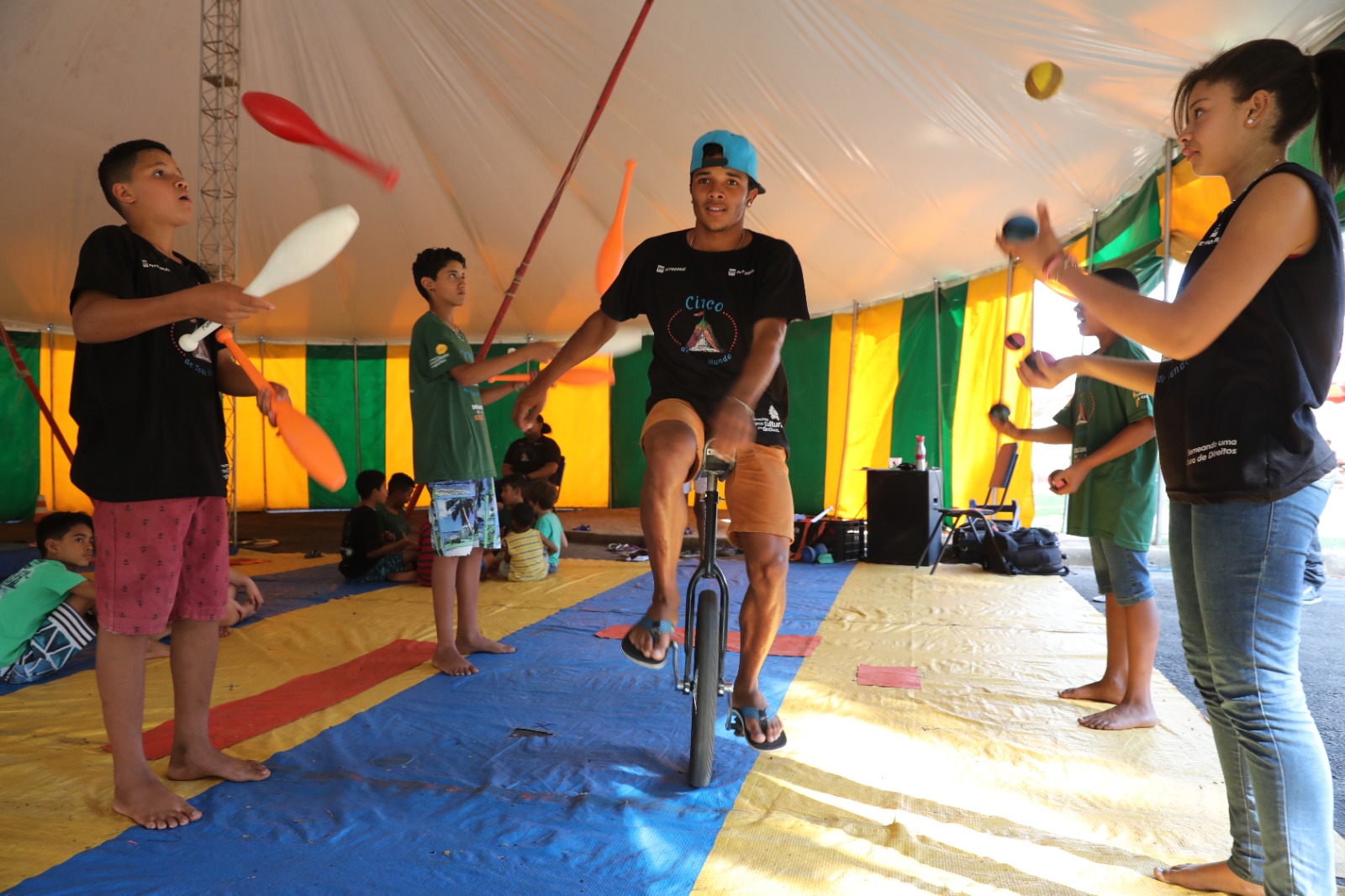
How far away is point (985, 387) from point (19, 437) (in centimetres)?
1224

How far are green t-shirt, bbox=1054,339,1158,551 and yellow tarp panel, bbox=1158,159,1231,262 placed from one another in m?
2.89

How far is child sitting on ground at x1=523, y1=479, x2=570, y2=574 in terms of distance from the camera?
6.02 metres

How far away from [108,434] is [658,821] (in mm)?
1600

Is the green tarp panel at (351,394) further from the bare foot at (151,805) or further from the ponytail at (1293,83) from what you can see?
the ponytail at (1293,83)

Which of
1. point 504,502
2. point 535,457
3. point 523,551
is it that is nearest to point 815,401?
A: point 535,457

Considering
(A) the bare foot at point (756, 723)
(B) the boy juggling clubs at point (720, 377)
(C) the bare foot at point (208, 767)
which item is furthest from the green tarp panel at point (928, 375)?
(C) the bare foot at point (208, 767)

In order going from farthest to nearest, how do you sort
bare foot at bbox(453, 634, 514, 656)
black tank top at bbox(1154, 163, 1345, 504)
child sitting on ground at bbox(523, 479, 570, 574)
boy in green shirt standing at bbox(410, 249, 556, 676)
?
child sitting on ground at bbox(523, 479, 570, 574) < bare foot at bbox(453, 634, 514, 656) < boy in green shirt standing at bbox(410, 249, 556, 676) < black tank top at bbox(1154, 163, 1345, 504)

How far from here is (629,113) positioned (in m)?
7.04

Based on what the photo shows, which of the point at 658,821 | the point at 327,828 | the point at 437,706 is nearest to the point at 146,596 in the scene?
the point at 327,828

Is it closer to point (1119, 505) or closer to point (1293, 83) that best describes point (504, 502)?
point (1119, 505)

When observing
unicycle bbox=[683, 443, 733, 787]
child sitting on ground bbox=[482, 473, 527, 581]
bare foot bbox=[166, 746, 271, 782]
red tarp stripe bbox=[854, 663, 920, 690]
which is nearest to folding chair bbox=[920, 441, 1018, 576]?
red tarp stripe bbox=[854, 663, 920, 690]

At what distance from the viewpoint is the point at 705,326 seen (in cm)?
232

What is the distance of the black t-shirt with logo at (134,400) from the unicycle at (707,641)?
128 centimetres

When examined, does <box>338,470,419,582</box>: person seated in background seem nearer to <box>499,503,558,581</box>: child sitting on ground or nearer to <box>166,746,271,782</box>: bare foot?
<box>499,503,558,581</box>: child sitting on ground
